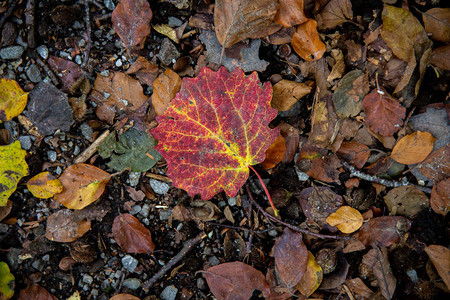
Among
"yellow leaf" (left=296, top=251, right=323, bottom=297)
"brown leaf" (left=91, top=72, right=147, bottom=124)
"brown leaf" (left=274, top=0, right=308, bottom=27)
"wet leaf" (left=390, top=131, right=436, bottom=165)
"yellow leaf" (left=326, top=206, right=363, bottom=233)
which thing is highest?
"brown leaf" (left=274, top=0, right=308, bottom=27)

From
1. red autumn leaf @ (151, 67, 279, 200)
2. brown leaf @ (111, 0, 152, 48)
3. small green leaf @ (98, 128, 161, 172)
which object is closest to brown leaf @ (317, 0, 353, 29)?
red autumn leaf @ (151, 67, 279, 200)

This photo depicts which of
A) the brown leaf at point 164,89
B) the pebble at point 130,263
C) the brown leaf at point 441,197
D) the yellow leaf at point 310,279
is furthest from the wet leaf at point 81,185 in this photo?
the brown leaf at point 441,197

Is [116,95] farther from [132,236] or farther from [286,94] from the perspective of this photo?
[286,94]

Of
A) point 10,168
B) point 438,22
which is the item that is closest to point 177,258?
point 10,168

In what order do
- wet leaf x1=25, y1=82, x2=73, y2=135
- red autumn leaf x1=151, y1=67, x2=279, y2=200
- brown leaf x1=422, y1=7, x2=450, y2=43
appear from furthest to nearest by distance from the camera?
wet leaf x1=25, y1=82, x2=73, y2=135 → brown leaf x1=422, y1=7, x2=450, y2=43 → red autumn leaf x1=151, y1=67, x2=279, y2=200

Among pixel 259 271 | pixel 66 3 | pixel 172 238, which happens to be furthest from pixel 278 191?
pixel 66 3

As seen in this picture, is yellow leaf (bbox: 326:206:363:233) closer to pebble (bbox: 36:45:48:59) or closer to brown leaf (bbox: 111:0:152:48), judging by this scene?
brown leaf (bbox: 111:0:152:48)

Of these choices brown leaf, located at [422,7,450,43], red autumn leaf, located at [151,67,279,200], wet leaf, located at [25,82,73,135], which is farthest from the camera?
wet leaf, located at [25,82,73,135]

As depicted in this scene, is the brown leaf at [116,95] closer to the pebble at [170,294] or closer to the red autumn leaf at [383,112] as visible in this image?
the pebble at [170,294]
